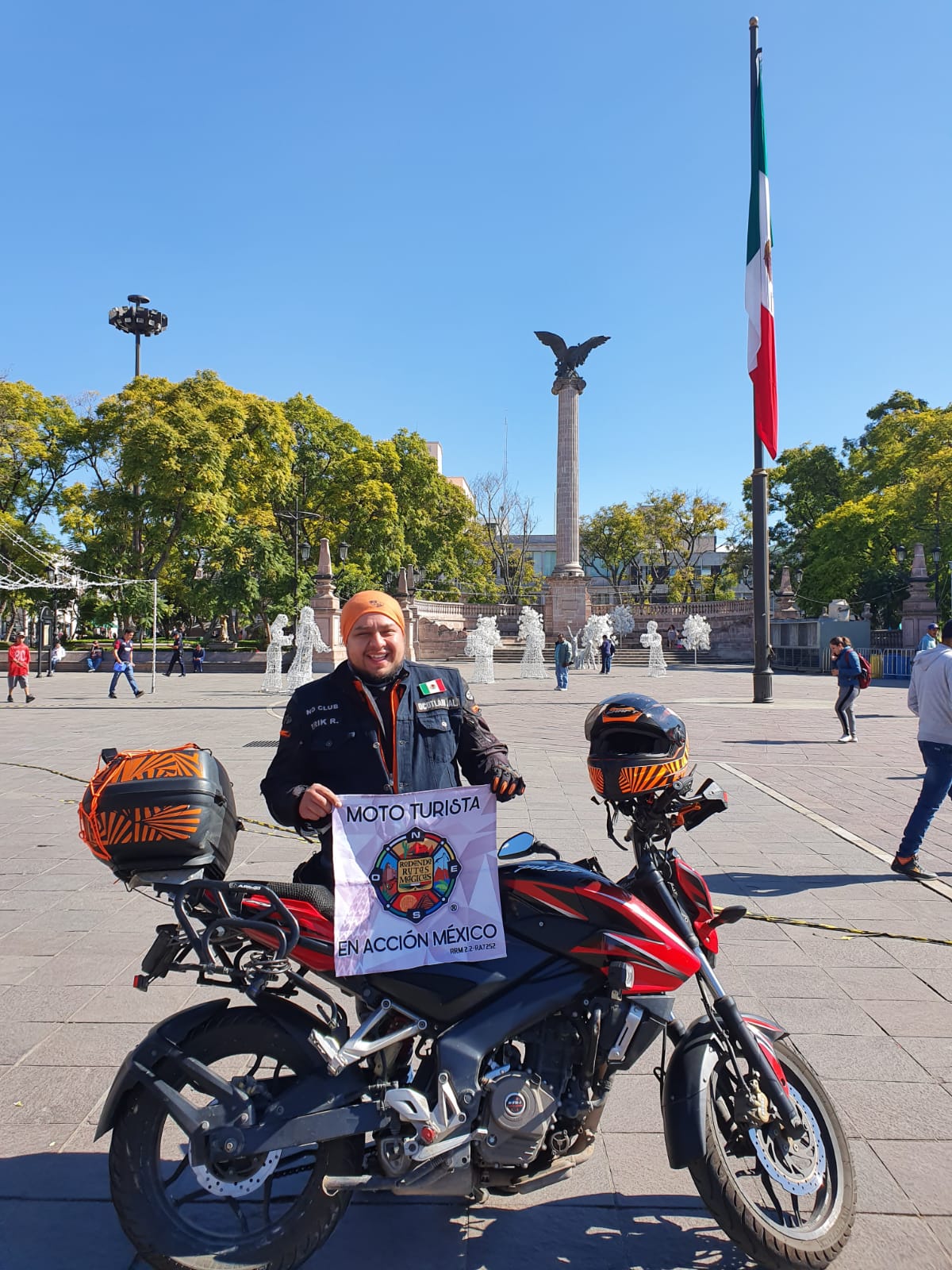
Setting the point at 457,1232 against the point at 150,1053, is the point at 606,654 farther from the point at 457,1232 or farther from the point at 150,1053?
the point at 150,1053

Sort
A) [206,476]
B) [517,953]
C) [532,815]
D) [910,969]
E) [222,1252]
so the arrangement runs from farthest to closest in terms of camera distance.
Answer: [206,476] < [532,815] < [910,969] < [517,953] < [222,1252]

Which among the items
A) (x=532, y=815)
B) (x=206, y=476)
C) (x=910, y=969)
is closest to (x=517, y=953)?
(x=910, y=969)

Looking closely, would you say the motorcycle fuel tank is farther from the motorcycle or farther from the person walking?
the person walking

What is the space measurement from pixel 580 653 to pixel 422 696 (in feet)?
119

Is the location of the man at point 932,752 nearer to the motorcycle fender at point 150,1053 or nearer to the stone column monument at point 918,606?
the motorcycle fender at point 150,1053

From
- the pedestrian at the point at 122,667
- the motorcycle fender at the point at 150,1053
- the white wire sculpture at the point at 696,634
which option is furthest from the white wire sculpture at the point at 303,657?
the white wire sculpture at the point at 696,634

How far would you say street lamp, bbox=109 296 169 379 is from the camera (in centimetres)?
4619

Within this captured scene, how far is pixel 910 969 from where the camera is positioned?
14.0ft

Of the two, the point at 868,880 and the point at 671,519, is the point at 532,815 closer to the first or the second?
the point at 868,880

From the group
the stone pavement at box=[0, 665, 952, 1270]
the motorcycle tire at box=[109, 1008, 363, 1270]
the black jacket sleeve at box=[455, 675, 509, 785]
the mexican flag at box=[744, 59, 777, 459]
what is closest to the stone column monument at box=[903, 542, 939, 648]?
the mexican flag at box=[744, 59, 777, 459]

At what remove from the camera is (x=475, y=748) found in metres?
2.76

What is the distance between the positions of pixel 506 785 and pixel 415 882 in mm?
383

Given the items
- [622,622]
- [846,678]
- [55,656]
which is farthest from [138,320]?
[846,678]

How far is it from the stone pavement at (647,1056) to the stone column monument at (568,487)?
40081 millimetres
